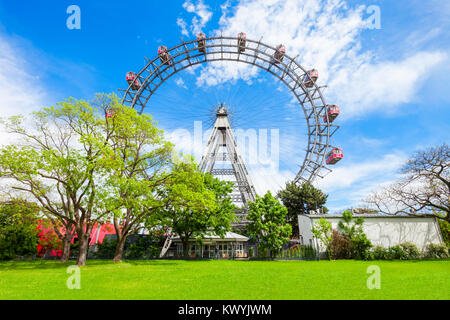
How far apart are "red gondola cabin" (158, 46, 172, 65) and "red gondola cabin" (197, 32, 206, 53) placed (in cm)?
474

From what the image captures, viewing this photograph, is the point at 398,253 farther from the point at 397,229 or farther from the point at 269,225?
the point at 269,225

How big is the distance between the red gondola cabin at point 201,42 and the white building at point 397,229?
92.6ft

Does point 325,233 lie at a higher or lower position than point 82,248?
lower

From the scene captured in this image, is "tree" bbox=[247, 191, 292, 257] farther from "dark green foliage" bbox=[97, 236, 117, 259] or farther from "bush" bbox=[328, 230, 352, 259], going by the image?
"dark green foliage" bbox=[97, 236, 117, 259]

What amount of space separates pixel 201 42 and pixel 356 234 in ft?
106

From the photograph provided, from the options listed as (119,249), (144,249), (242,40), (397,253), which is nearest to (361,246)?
(397,253)

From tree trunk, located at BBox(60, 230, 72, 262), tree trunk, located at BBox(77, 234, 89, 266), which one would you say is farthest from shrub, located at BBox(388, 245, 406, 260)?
tree trunk, located at BBox(60, 230, 72, 262)

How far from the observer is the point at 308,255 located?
2344 centimetres

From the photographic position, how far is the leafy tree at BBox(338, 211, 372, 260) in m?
21.9

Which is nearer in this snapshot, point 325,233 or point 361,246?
point 361,246

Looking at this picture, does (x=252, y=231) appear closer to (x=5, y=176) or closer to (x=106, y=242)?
(x=106, y=242)

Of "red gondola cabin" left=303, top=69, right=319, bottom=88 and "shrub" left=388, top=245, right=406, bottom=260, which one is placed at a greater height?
"red gondola cabin" left=303, top=69, right=319, bottom=88

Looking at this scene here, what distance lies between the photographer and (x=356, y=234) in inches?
908

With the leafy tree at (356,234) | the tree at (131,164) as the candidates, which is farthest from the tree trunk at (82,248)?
the leafy tree at (356,234)
